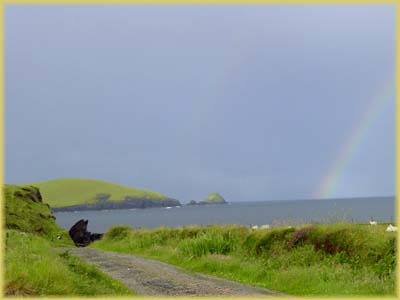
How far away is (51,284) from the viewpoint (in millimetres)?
11797

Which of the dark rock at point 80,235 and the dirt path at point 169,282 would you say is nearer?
the dirt path at point 169,282

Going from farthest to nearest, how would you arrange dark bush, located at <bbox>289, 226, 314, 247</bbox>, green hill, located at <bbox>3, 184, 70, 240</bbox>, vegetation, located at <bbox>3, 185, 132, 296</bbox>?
green hill, located at <bbox>3, 184, 70, 240</bbox> < dark bush, located at <bbox>289, 226, 314, 247</bbox> < vegetation, located at <bbox>3, 185, 132, 296</bbox>

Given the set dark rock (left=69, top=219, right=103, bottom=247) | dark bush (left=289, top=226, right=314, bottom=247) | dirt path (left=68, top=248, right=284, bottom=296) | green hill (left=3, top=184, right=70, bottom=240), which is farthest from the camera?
dark rock (left=69, top=219, right=103, bottom=247)

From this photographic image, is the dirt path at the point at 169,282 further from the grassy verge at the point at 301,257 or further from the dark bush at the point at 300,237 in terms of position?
the dark bush at the point at 300,237

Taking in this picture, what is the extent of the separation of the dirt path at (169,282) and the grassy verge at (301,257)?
54.2 inches

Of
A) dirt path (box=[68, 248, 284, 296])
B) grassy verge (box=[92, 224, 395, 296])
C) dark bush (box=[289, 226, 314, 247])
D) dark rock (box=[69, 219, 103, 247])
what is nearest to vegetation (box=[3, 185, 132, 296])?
dirt path (box=[68, 248, 284, 296])

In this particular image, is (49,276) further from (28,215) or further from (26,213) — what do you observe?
(26,213)

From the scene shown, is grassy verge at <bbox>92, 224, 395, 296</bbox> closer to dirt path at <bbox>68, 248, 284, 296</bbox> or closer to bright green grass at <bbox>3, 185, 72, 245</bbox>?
dirt path at <bbox>68, 248, 284, 296</bbox>

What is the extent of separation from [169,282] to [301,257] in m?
6.42

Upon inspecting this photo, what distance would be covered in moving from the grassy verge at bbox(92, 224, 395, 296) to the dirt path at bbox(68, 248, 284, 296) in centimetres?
138

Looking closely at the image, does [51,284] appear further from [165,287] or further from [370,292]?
[370,292]

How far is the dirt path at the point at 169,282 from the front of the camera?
1764 cm

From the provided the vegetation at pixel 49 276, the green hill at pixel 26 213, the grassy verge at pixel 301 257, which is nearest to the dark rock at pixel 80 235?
the green hill at pixel 26 213

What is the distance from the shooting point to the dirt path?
17641mm
